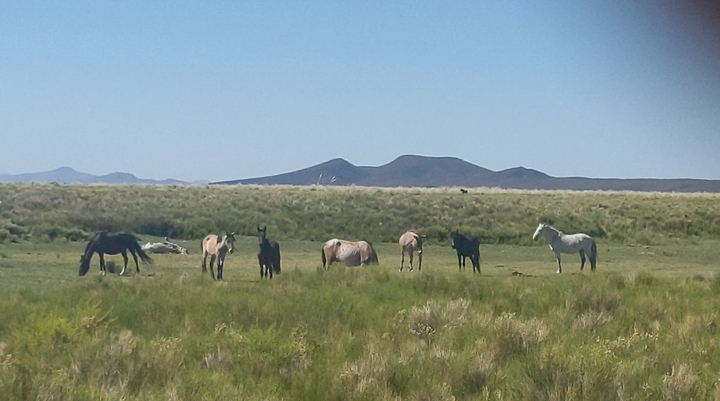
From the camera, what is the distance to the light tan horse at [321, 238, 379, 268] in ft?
75.9

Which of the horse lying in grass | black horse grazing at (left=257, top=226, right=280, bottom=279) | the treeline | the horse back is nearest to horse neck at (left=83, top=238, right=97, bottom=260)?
the horse back

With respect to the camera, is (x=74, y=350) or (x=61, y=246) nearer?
(x=74, y=350)

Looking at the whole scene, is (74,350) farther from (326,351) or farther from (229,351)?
(326,351)

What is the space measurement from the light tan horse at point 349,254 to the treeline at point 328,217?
15583 mm

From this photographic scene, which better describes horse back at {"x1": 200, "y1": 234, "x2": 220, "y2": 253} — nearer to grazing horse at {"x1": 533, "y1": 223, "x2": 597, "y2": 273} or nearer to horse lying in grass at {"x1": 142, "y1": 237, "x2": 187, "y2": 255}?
horse lying in grass at {"x1": 142, "y1": 237, "x2": 187, "y2": 255}

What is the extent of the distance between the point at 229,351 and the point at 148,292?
577cm

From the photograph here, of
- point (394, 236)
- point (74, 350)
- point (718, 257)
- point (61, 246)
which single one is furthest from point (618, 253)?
point (74, 350)

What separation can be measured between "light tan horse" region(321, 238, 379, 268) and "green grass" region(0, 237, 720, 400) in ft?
17.4

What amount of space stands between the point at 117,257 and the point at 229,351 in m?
21.2

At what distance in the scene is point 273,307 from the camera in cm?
1276

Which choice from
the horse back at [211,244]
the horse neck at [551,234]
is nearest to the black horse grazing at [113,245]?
the horse back at [211,244]

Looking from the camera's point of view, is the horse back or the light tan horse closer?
the horse back

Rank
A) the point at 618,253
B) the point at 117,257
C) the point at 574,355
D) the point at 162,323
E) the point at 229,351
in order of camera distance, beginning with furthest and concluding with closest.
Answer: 1. the point at 618,253
2. the point at 117,257
3. the point at 162,323
4. the point at 229,351
5. the point at 574,355

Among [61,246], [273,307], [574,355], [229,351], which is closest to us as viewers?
[574,355]
